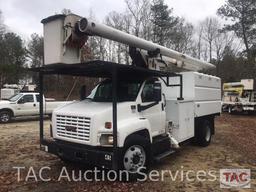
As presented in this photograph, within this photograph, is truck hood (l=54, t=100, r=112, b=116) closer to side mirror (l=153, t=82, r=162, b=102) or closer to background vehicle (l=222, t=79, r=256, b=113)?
side mirror (l=153, t=82, r=162, b=102)

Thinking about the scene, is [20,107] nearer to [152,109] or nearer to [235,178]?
[152,109]

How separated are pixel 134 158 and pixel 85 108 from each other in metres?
1.51

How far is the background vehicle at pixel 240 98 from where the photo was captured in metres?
25.0

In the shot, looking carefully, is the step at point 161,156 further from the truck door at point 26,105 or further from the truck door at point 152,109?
the truck door at point 26,105

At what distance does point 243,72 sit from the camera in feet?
126

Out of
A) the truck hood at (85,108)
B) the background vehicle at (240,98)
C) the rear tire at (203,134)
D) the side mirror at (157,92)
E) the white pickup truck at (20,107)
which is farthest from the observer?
the background vehicle at (240,98)

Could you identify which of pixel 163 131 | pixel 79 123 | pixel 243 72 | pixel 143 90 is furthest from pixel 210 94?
pixel 243 72

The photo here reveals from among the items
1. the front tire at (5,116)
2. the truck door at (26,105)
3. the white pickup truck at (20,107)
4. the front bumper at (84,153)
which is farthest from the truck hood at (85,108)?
the truck door at (26,105)

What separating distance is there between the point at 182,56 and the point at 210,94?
2.02 m

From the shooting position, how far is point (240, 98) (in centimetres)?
2552

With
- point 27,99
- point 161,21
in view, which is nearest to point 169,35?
point 161,21

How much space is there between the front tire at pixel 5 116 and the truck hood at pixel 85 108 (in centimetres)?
1229

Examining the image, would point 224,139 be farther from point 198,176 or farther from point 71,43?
point 71,43

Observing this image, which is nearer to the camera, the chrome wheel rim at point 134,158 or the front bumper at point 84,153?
the front bumper at point 84,153
